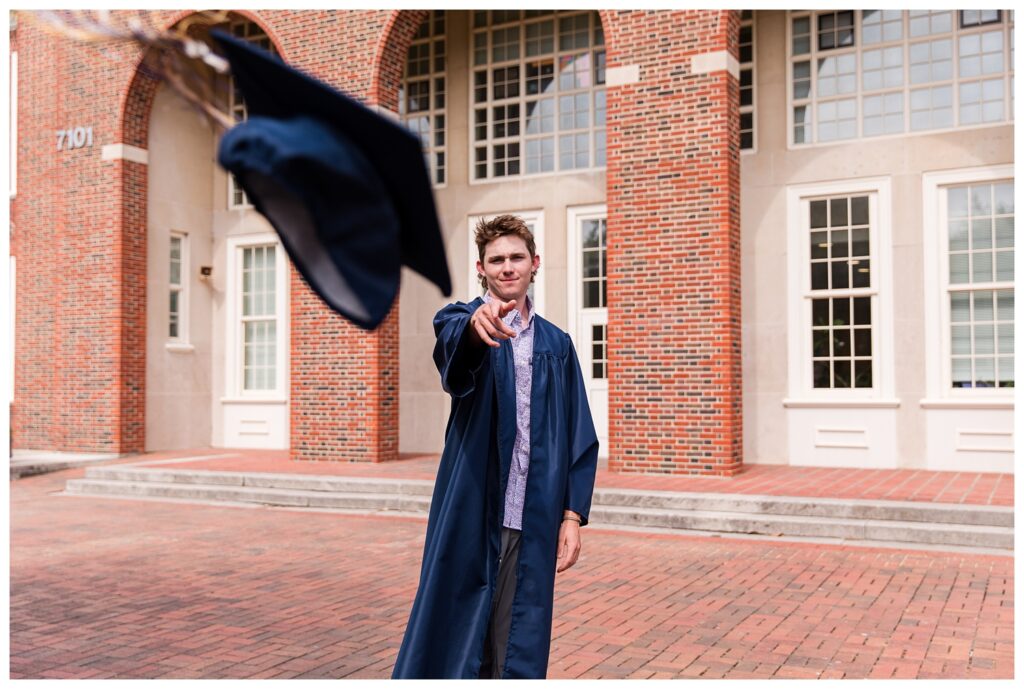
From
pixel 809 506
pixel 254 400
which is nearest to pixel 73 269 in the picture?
pixel 254 400

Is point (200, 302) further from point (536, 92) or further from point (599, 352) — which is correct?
point (599, 352)

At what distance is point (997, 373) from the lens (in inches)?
476

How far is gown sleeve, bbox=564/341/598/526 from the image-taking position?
3.26 m

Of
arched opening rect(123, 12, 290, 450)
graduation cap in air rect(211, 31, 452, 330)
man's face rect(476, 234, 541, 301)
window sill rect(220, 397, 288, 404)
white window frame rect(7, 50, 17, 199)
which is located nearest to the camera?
graduation cap in air rect(211, 31, 452, 330)

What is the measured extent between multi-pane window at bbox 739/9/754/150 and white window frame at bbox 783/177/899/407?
1028mm

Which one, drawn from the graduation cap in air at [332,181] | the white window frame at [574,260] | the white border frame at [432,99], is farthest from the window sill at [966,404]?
the graduation cap in air at [332,181]

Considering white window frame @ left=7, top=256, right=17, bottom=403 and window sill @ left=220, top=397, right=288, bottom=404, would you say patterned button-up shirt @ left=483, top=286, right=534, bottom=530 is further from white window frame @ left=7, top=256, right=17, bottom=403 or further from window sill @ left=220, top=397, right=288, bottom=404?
white window frame @ left=7, top=256, right=17, bottom=403

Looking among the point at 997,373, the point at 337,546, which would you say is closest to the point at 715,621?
the point at 337,546

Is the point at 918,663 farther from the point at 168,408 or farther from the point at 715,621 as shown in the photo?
the point at 168,408

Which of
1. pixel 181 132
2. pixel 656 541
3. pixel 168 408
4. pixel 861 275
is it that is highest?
pixel 181 132

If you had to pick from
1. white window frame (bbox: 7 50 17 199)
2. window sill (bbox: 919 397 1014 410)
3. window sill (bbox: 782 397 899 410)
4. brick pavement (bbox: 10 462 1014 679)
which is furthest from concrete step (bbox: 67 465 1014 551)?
white window frame (bbox: 7 50 17 199)

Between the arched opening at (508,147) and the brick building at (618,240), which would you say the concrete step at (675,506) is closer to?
the brick building at (618,240)
